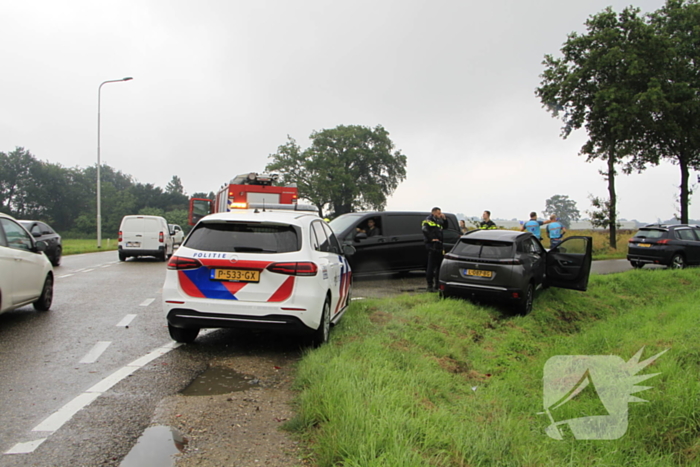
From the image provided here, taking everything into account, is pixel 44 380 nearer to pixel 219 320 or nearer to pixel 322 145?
pixel 219 320

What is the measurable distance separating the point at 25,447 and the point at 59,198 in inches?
4094

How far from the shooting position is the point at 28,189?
8981 cm

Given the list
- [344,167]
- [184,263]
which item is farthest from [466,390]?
[344,167]

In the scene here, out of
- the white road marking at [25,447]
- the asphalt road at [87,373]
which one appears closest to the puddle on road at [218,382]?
the asphalt road at [87,373]

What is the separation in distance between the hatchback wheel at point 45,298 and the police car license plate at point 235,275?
4209 mm

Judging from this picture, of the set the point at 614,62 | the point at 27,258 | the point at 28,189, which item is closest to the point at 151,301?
the point at 27,258

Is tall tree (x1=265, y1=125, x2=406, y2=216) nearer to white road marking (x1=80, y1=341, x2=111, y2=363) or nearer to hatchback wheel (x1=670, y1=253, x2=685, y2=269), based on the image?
hatchback wheel (x1=670, y1=253, x2=685, y2=269)

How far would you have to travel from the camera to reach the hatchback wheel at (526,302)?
9961 millimetres

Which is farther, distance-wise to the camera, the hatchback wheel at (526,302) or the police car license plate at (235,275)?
the hatchback wheel at (526,302)

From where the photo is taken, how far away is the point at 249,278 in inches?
231

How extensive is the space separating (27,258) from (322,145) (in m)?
64.5

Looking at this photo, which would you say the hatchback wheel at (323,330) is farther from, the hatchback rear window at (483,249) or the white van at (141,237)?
the white van at (141,237)

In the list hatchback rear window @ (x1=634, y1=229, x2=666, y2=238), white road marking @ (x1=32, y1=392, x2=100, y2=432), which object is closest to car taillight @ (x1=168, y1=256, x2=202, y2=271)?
white road marking @ (x1=32, y1=392, x2=100, y2=432)

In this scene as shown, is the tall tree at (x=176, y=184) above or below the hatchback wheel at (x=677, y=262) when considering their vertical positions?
above
